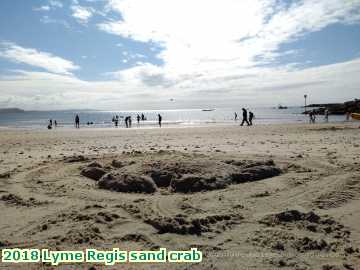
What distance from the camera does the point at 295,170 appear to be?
7512 mm

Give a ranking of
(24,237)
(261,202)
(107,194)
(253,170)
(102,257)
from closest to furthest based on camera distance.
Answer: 1. (102,257)
2. (24,237)
3. (261,202)
4. (107,194)
5. (253,170)

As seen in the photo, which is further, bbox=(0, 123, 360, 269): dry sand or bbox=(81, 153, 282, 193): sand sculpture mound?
bbox=(81, 153, 282, 193): sand sculpture mound

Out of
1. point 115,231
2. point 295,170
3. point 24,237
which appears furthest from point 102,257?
point 295,170

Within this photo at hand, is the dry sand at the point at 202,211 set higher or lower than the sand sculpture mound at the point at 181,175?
lower

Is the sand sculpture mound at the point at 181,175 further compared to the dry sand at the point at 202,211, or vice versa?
the sand sculpture mound at the point at 181,175

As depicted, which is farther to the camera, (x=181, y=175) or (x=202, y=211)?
(x=181, y=175)

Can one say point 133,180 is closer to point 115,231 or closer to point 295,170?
point 115,231

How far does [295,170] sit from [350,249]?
13.3ft

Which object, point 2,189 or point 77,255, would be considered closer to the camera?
point 77,255

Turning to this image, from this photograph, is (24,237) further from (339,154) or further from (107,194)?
(339,154)

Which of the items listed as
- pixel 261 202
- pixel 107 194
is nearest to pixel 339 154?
pixel 261 202

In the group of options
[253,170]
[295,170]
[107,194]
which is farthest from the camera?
[295,170]

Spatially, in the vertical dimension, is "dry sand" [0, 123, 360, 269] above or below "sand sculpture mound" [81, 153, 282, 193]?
below

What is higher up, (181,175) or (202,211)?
(181,175)
